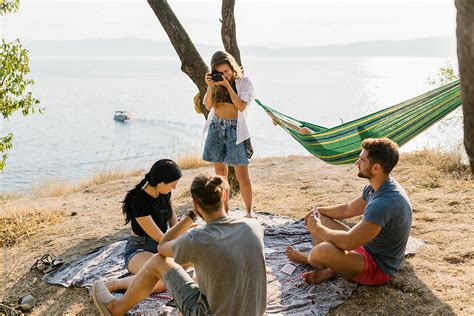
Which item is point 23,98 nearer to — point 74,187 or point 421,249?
point 74,187

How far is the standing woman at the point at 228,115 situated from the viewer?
11.8ft

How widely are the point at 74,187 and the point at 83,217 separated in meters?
2.45

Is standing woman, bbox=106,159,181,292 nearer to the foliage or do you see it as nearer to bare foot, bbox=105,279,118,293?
bare foot, bbox=105,279,118,293

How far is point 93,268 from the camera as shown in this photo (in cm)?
327

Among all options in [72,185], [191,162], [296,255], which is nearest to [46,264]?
[296,255]

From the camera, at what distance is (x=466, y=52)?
1.13 m

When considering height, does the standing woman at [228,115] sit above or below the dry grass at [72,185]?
above

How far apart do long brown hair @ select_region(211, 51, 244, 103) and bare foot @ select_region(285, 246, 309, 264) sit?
1239 mm

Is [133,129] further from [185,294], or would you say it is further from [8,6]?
[185,294]

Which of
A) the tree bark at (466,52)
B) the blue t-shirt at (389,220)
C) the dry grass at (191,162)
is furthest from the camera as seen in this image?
the dry grass at (191,162)

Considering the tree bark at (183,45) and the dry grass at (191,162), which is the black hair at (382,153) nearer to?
the tree bark at (183,45)

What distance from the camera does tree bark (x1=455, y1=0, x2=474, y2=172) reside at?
1114 millimetres

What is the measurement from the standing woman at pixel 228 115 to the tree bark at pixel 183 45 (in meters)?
0.90

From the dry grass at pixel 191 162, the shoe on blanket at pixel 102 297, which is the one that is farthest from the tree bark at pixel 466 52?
the dry grass at pixel 191 162
